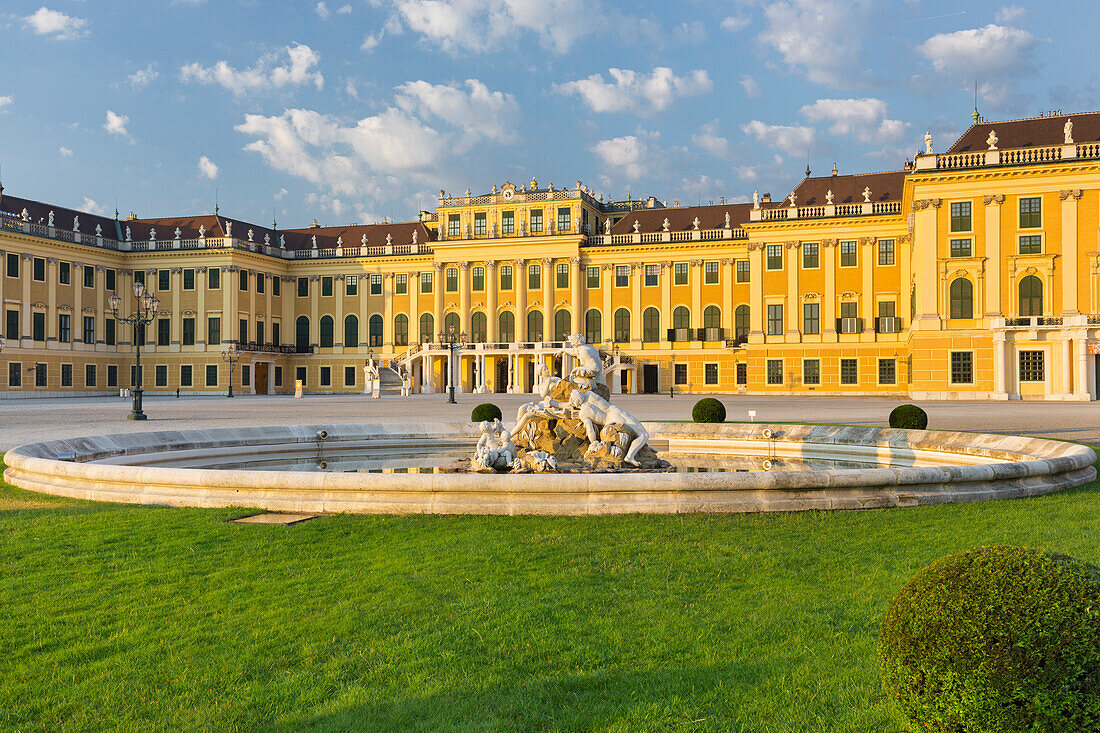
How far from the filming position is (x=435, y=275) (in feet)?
238

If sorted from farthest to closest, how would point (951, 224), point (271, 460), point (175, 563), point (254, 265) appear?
point (254, 265)
point (951, 224)
point (271, 460)
point (175, 563)

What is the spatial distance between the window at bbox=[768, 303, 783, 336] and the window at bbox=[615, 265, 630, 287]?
12365mm

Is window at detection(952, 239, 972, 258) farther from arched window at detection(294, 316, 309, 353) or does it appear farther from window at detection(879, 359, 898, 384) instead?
arched window at detection(294, 316, 309, 353)

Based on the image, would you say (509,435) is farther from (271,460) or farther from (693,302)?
(693,302)

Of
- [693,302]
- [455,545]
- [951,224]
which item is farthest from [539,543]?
[693,302]

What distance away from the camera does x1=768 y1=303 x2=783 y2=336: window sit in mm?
61312

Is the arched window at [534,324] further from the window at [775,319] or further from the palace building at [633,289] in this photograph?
the window at [775,319]

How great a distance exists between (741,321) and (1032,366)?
23071mm

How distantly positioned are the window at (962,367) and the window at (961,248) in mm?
5457

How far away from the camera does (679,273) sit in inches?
2643

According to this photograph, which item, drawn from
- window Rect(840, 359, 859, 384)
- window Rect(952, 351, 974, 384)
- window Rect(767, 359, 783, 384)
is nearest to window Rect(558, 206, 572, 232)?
window Rect(767, 359, 783, 384)

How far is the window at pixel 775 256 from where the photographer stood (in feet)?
200

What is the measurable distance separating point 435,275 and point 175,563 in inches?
2640

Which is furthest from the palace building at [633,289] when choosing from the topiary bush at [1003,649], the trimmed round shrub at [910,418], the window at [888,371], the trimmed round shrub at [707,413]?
the topiary bush at [1003,649]
